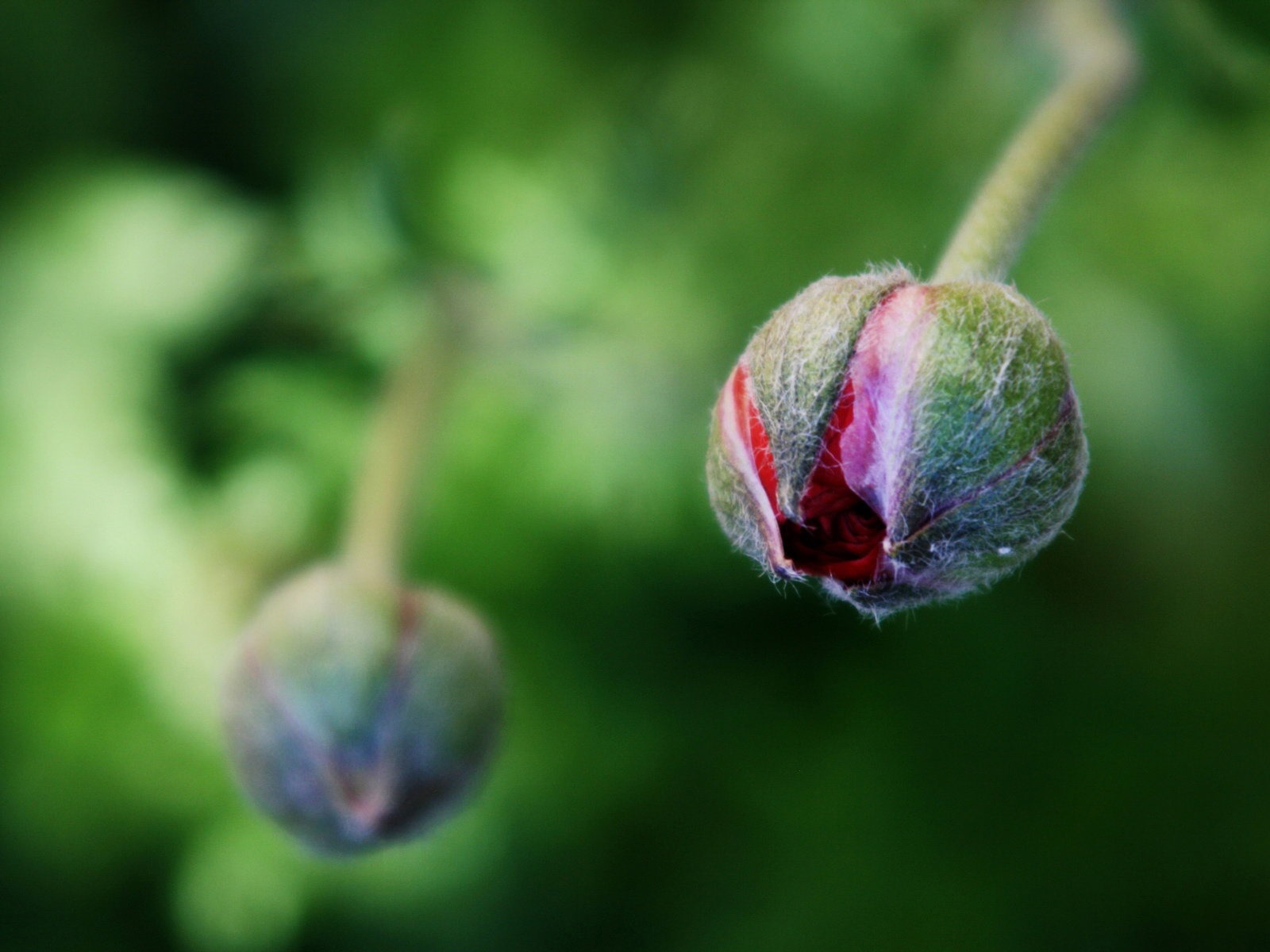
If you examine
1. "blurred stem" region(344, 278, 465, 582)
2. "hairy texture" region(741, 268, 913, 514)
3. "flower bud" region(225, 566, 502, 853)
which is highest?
"blurred stem" region(344, 278, 465, 582)

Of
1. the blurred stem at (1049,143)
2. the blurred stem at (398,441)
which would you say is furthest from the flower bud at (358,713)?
the blurred stem at (1049,143)

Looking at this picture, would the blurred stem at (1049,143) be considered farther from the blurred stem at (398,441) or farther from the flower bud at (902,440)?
the blurred stem at (398,441)

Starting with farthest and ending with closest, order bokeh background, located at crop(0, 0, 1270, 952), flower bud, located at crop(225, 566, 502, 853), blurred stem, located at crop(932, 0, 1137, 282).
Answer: bokeh background, located at crop(0, 0, 1270, 952)
flower bud, located at crop(225, 566, 502, 853)
blurred stem, located at crop(932, 0, 1137, 282)

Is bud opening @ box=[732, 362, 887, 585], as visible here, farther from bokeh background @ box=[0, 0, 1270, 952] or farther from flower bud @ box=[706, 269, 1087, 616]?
bokeh background @ box=[0, 0, 1270, 952]

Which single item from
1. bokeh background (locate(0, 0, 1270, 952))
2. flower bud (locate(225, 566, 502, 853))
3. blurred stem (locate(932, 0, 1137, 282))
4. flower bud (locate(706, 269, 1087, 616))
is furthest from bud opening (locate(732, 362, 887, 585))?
bokeh background (locate(0, 0, 1270, 952))

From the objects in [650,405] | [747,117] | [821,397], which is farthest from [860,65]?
[821,397]

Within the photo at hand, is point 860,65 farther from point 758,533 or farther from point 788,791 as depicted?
point 758,533

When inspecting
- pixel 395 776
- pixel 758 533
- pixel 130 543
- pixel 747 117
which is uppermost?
pixel 747 117
